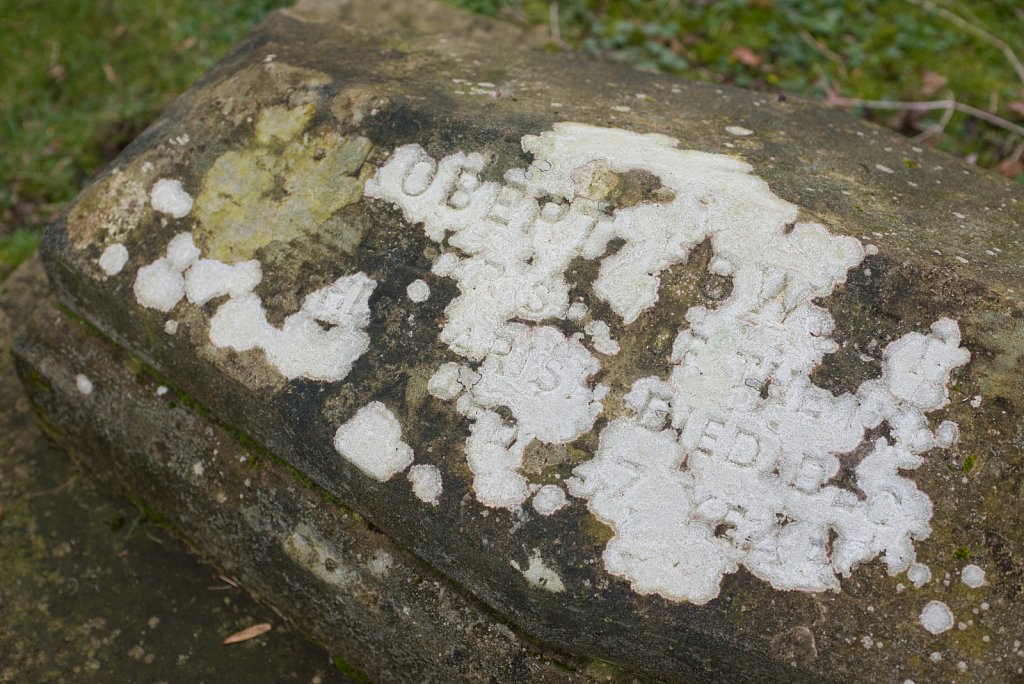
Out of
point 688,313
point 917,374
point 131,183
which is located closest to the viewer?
point 917,374

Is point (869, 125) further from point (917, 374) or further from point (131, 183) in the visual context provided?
point (131, 183)

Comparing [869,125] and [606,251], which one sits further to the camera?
[869,125]

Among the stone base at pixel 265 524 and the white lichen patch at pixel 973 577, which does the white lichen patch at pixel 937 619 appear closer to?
the white lichen patch at pixel 973 577

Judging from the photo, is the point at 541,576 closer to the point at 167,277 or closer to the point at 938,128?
the point at 167,277

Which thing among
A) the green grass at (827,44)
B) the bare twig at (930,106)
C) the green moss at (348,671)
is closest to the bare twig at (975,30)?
the green grass at (827,44)

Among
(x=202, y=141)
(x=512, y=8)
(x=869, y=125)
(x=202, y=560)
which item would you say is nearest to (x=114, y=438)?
(x=202, y=560)

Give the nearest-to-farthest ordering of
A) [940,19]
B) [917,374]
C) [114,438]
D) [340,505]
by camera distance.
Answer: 1. [917,374]
2. [340,505]
3. [114,438]
4. [940,19]

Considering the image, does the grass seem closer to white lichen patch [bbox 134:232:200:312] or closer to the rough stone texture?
the rough stone texture

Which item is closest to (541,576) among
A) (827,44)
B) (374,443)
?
(374,443)
